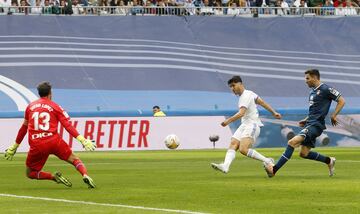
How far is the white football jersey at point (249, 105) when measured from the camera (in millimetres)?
22297

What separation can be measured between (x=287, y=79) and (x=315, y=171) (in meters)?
26.2

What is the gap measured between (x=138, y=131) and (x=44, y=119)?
69.2 feet

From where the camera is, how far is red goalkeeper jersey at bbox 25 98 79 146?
18.0 meters

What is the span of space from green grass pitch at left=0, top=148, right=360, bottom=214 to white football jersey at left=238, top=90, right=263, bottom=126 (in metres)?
1.14

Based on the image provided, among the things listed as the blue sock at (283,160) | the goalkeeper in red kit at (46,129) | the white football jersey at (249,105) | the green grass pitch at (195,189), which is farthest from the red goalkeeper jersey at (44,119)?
the white football jersey at (249,105)

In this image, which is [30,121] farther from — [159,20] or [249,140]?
[159,20]

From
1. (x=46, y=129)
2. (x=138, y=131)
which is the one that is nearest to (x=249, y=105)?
(x=46, y=129)

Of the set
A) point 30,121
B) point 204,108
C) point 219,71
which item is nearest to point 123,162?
point 30,121

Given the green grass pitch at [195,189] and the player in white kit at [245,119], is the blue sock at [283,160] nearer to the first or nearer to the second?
the green grass pitch at [195,189]

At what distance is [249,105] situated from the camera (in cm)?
2241

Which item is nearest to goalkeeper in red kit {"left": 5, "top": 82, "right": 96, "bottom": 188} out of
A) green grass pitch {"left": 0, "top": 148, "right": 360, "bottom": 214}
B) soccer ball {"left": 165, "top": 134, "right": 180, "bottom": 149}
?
A: green grass pitch {"left": 0, "top": 148, "right": 360, "bottom": 214}

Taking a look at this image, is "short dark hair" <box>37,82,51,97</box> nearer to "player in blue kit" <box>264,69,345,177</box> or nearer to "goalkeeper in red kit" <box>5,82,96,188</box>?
"goalkeeper in red kit" <box>5,82,96,188</box>

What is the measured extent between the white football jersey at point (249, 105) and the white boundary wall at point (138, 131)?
51.1ft

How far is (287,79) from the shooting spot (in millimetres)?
49594
